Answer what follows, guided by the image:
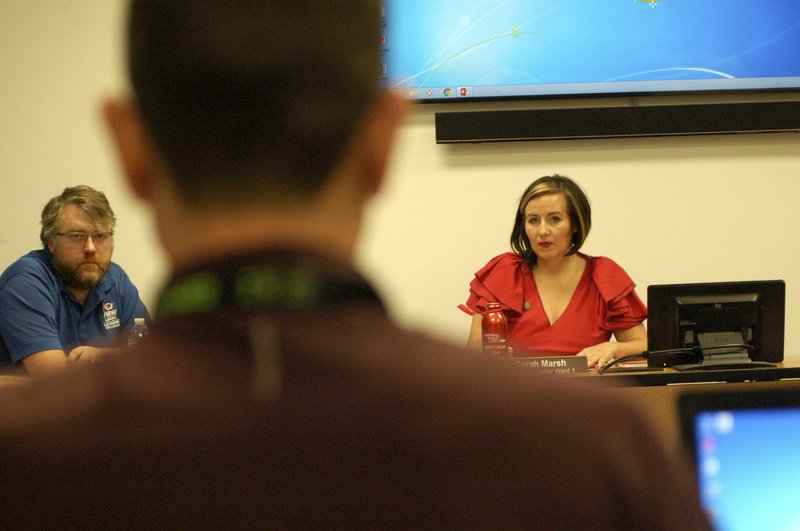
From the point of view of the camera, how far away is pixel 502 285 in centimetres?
336

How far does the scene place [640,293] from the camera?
13.0 feet

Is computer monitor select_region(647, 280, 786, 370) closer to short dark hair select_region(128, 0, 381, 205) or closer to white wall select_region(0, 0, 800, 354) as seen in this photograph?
white wall select_region(0, 0, 800, 354)

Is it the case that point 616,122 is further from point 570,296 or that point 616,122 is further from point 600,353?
point 600,353

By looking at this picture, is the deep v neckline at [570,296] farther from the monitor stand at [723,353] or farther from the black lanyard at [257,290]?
the black lanyard at [257,290]

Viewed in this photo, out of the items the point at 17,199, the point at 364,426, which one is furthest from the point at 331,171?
the point at 17,199

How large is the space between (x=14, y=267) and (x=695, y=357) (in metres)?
2.48

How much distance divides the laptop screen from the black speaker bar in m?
3.02

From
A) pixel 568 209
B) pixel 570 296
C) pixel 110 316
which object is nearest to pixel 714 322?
pixel 570 296

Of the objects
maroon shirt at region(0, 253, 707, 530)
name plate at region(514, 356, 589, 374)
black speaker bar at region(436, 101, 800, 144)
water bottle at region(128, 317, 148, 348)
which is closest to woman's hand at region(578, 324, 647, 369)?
name plate at region(514, 356, 589, 374)

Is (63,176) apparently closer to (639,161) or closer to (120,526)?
(639,161)

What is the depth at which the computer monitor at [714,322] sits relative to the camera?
8.30ft

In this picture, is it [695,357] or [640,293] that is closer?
[695,357]

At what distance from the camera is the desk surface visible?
2.31 meters

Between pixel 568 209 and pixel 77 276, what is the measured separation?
2032mm
